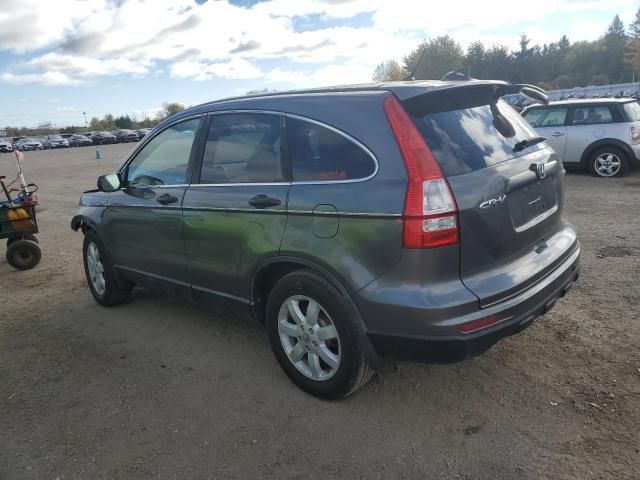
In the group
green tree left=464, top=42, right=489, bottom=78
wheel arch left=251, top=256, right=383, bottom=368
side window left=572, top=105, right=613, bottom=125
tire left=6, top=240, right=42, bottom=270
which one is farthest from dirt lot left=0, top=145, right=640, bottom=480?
green tree left=464, top=42, right=489, bottom=78

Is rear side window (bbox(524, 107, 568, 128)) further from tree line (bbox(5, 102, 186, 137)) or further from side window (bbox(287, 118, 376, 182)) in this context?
tree line (bbox(5, 102, 186, 137))

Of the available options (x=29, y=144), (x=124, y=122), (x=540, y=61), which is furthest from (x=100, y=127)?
(x=540, y=61)

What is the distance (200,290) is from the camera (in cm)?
400

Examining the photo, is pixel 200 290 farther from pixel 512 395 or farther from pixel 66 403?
pixel 512 395

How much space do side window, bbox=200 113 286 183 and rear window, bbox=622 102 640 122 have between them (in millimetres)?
9792

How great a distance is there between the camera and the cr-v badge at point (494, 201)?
2.77m

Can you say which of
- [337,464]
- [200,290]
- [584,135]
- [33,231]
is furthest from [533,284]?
[584,135]

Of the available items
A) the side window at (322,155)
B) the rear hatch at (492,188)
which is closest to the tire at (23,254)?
the side window at (322,155)

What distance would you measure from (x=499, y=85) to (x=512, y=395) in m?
1.90

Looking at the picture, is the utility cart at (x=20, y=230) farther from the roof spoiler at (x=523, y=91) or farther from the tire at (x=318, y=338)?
the roof spoiler at (x=523, y=91)

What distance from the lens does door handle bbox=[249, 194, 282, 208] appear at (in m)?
3.25

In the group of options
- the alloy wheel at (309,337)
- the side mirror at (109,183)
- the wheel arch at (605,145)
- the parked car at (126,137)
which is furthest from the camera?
the parked car at (126,137)

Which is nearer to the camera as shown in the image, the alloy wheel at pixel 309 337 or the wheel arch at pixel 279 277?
the wheel arch at pixel 279 277

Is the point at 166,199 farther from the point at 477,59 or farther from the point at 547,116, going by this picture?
the point at 477,59
